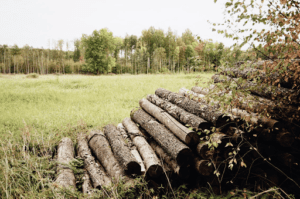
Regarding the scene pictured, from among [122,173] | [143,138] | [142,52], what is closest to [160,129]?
[143,138]

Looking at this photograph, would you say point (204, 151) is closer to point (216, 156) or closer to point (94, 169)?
point (216, 156)

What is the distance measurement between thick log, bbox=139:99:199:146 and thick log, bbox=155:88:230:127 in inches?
18.9

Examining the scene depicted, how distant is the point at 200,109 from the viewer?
416 centimetres

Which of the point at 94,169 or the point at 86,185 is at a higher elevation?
the point at 94,169

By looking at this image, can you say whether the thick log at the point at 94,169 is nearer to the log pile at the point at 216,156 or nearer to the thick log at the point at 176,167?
the log pile at the point at 216,156

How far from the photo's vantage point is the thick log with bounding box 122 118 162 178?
3664 millimetres

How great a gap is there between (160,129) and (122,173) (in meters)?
1.40

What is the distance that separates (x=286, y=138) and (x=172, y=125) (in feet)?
7.47

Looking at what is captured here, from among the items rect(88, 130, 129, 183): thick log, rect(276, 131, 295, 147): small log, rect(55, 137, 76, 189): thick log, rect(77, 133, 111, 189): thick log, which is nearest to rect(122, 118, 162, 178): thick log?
rect(88, 130, 129, 183): thick log

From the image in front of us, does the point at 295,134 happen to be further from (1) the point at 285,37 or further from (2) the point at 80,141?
(2) the point at 80,141

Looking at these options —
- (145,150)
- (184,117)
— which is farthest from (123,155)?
(184,117)

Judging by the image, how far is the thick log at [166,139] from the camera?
3.57 m

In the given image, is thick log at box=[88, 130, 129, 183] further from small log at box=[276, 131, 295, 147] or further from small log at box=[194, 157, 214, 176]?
small log at box=[276, 131, 295, 147]

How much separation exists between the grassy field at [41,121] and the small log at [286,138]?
1.86 m
